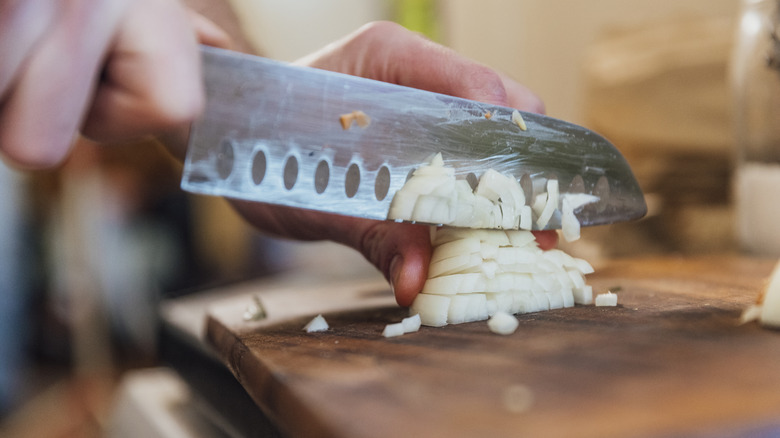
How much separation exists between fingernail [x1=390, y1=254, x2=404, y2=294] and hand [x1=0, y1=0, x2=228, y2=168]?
324 millimetres

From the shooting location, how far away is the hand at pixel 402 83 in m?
0.78

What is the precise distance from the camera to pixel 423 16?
2494 millimetres

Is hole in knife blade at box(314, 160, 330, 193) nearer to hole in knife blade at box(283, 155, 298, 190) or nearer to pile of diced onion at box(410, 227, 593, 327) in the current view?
hole in knife blade at box(283, 155, 298, 190)

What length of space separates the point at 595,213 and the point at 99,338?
262 cm

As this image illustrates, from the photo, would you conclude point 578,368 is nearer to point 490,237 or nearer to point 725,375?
point 725,375

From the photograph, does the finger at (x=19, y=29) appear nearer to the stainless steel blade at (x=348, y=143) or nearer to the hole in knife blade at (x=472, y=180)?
the stainless steel blade at (x=348, y=143)

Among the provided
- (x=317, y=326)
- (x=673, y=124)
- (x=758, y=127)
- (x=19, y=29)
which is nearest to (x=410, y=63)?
(x=317, y=326)

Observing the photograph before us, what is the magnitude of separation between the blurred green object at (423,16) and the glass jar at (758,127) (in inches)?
52.6

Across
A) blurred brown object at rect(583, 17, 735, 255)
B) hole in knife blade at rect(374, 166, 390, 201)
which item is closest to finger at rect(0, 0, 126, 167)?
hole in knife blade at rect(374, 166, 390, 201)

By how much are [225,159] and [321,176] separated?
113mm

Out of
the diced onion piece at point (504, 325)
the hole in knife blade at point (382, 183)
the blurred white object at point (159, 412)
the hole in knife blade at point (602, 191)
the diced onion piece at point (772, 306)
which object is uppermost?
the hole in knife blade at point (382, 183)

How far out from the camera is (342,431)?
1.32 ft

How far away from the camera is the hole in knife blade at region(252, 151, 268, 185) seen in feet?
2.07

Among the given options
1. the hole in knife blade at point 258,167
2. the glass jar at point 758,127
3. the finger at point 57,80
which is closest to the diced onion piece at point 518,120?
the hole in knife blade at point 258,167
